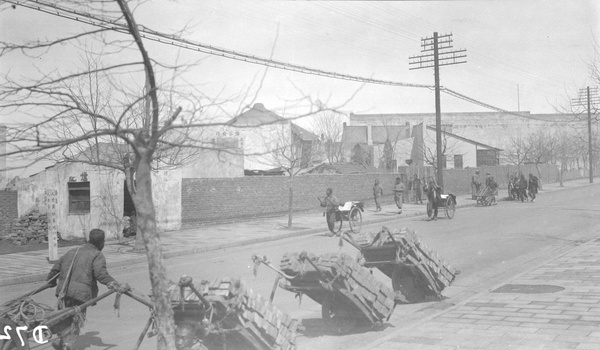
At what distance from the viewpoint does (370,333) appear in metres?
7.48

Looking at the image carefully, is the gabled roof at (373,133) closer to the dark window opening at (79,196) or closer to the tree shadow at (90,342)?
the dark window opening at (79,196)

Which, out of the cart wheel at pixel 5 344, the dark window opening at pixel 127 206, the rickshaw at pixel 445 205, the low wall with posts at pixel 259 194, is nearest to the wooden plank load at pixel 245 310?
the cart wheel at pixel 5 344

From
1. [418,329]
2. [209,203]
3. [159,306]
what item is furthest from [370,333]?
[209,203]

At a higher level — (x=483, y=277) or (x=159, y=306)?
(x=159, y=306)

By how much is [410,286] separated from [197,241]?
1084 cm

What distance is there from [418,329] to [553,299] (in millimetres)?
2483

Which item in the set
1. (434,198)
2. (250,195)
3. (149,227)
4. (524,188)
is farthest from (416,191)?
(149,227)

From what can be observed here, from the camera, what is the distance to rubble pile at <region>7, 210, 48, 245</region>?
63.5ft

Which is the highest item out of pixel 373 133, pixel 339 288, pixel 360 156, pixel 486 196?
pixel 373 133

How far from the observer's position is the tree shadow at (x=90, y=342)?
23.4 ft

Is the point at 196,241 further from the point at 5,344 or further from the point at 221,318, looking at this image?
the point at 221,318

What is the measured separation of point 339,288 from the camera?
7.00 m

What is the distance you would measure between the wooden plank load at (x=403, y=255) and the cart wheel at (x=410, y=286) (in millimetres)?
130

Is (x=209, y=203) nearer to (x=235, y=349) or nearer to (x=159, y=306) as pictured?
(x=235, y=349)
